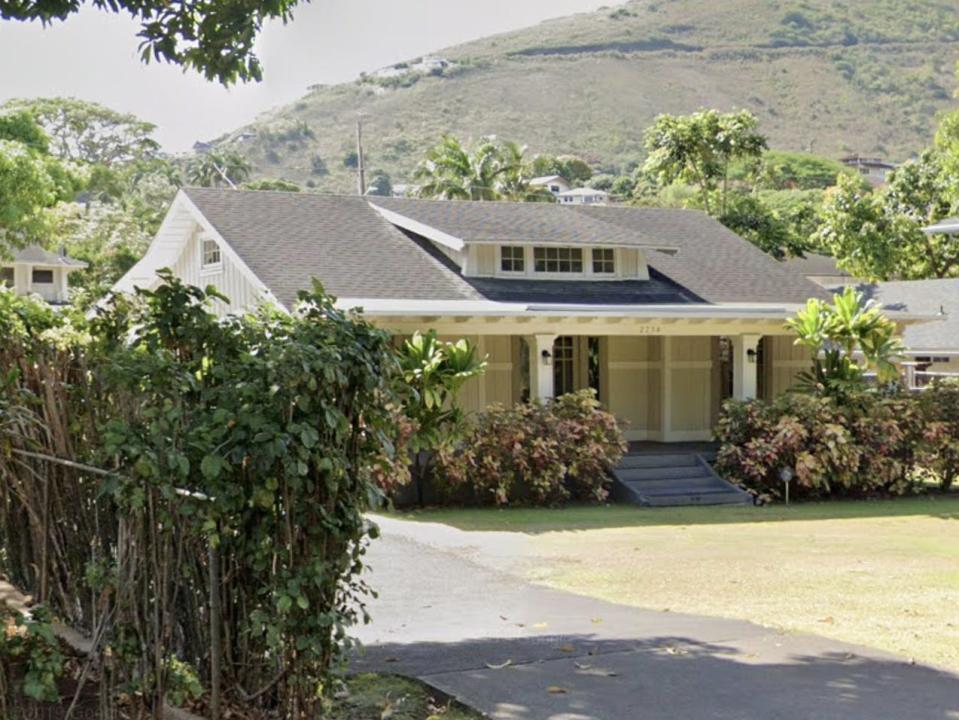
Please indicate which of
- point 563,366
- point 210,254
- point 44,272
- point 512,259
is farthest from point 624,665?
point 44,272

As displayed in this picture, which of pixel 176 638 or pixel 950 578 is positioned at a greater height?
pixel 176 638

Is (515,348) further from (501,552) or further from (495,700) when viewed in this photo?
(495,700)

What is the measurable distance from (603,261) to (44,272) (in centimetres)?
4002

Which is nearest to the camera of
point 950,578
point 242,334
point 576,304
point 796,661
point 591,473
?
point 242,334

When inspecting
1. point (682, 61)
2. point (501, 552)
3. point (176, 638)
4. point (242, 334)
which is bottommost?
point (501, 552)

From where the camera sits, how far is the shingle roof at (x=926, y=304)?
38.6 m

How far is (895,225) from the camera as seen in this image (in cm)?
4822

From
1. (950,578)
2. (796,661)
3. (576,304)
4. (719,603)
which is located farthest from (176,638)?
(576,304)

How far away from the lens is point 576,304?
2339cm

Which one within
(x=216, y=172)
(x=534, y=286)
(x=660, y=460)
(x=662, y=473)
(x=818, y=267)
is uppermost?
(x=216, y=172)

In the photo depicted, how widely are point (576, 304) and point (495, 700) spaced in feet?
51.5

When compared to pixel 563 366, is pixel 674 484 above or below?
below

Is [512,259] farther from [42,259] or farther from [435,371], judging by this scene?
[42,259]

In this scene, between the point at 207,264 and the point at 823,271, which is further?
the point at 823,271
